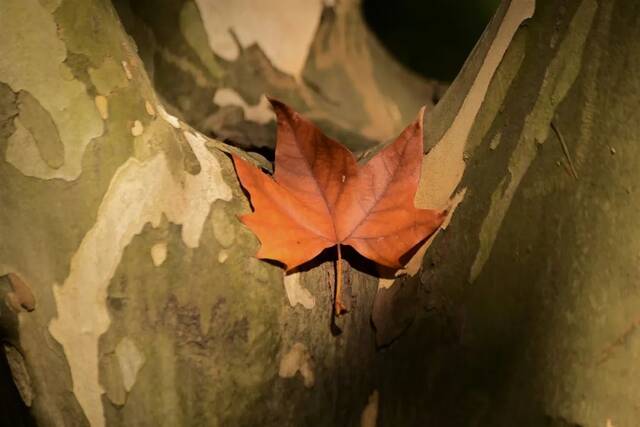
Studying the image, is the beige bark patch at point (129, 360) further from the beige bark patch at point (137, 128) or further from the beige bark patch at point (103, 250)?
the beige bark patch at point (137, 128)

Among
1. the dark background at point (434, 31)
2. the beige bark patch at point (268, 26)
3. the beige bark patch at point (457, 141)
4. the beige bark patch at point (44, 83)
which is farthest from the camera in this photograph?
the dark background at point (434, 31)

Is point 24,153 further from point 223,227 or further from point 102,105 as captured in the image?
point 223,227

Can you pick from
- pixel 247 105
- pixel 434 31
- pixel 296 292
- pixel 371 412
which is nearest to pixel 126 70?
pixel 296 292

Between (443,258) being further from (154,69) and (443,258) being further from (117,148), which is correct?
(154,69)

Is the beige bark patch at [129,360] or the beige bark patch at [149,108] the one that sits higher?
the beige bark patch at [149,108]

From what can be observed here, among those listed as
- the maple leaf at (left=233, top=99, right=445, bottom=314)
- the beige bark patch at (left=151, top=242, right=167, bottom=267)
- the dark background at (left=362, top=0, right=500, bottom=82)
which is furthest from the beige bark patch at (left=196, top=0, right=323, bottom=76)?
the beige bark patch at (left=151, top=242, right=167, bottom=267)

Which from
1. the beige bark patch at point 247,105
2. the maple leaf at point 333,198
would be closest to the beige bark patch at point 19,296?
the maple leaf at point 333,198
